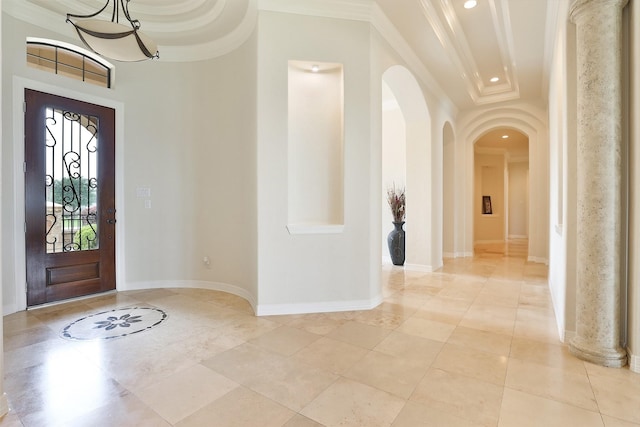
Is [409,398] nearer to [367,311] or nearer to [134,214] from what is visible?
[367,311]

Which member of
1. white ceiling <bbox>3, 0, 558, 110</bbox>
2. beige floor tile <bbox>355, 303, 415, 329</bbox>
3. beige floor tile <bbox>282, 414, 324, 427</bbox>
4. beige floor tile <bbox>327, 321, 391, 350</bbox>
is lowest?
beige floor tile <bbox>282, 414, 324, 427</bbox>

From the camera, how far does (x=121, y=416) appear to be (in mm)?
1788

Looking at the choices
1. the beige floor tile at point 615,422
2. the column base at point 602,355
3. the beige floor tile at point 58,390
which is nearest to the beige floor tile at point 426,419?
the beige floor tile at point 615,422

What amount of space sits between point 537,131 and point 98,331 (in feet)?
26.7

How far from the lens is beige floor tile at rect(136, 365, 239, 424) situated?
6.08 ft

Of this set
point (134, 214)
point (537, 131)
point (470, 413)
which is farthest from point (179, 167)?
point (537, 131)

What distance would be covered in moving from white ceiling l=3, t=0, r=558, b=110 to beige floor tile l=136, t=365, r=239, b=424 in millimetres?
3514

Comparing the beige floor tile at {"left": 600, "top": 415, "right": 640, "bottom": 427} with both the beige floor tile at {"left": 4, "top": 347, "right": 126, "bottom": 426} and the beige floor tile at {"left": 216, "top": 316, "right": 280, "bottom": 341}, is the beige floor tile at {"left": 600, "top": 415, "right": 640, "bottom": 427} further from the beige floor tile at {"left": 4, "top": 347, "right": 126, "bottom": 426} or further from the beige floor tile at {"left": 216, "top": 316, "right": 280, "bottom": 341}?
the beige floor tile at {"left": 4, "top": 347, "right": 126, "bottom": 426}

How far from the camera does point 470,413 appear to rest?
1.81 m

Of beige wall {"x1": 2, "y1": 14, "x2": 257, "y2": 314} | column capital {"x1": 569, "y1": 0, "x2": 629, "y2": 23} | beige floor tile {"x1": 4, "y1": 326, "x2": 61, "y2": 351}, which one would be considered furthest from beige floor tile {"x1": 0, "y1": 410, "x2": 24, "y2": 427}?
column capital {"x1": 569, "y1": 0, "x2": 629, "y2": 23}

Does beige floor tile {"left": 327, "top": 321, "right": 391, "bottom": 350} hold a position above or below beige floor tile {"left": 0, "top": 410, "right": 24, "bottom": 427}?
above

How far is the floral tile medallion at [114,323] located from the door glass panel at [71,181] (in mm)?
1121

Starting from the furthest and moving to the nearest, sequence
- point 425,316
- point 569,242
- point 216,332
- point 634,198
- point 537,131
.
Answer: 1. point 537,131
2. point 425,316
3. point 216,332
4. point 569,242
5. point 634,198

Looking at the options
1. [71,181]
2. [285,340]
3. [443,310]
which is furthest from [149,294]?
[443,310]
